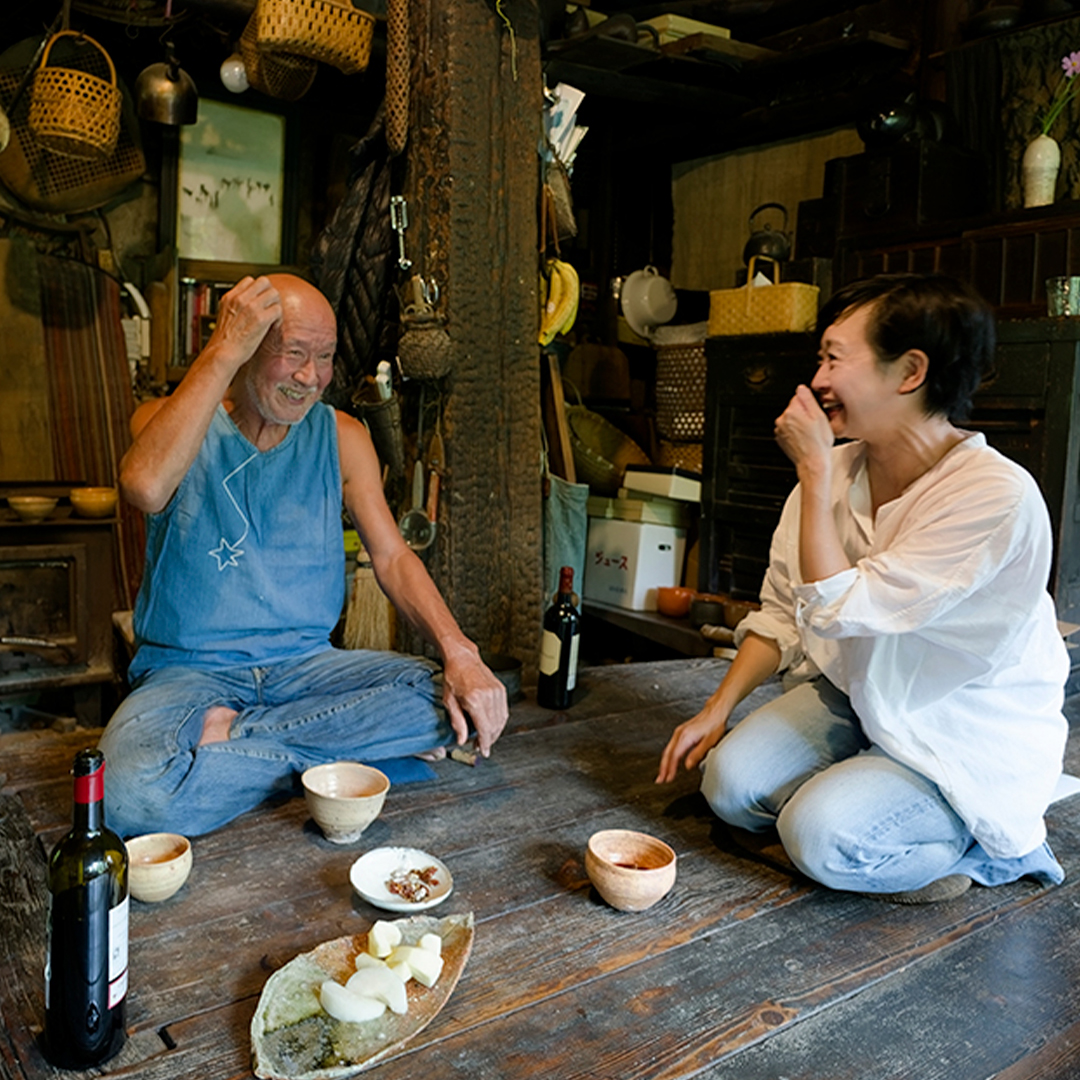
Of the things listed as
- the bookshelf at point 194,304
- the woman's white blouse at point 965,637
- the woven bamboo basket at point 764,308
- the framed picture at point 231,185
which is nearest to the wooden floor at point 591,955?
the woman's white blouse at point 965,637

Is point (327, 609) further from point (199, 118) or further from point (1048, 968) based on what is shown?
point (199, 118)

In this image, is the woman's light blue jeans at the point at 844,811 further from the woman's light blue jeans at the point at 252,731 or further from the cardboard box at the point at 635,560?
the cardboard box at the point at 635,560

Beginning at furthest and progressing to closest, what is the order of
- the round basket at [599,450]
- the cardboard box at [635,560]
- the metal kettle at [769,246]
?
1. the round basket at [599,450]
2. the cardboard box at [635,560]
3. the metal kettle at [769,246]

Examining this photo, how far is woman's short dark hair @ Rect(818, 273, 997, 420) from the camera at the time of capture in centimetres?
212

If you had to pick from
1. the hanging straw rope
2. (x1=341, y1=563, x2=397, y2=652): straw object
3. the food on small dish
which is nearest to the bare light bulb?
the hanging straw rope

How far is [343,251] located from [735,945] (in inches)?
122

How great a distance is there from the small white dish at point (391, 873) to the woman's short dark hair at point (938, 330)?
1.42m

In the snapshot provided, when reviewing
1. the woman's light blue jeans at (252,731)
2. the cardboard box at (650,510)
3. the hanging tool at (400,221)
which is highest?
the hanging tool at (400,221)

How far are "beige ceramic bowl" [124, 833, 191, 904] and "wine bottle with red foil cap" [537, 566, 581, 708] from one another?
4.80 feet

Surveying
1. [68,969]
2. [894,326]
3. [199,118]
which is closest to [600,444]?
[199,118]

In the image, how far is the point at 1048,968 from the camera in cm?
188

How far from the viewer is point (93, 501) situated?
177 inches

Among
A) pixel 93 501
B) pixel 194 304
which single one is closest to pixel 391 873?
pixel 93 501

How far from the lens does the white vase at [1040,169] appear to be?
418cm
